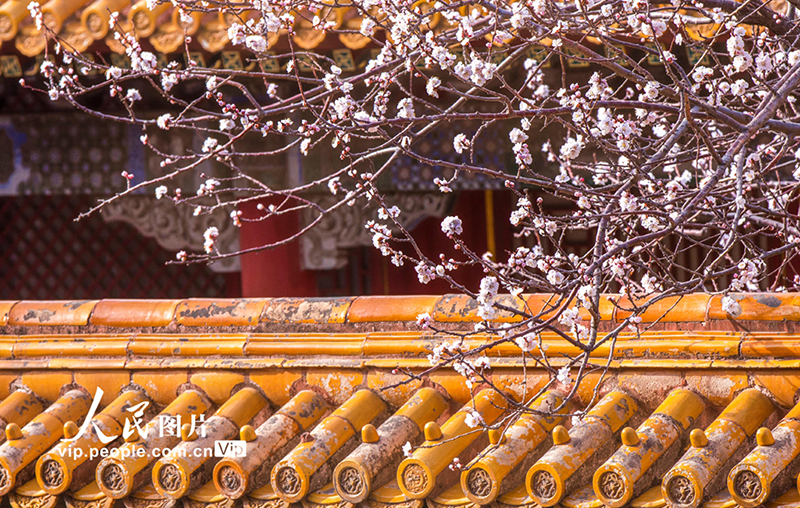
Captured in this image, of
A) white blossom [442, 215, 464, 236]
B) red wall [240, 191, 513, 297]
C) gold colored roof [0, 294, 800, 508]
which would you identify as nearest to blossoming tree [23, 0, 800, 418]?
white blossom [442, 215, 464, 236]

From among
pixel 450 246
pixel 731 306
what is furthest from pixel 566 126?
pixel 450 246

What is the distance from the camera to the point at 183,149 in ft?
16.3

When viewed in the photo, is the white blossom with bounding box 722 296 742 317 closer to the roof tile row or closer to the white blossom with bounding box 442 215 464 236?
the roof tile row

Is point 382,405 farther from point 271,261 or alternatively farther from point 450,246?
point 450,246

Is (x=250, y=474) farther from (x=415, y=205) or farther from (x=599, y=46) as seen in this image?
(x=415, y=205)

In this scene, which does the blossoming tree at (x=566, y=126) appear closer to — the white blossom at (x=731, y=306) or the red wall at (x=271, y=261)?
the white blossom at (x=731, y=306)

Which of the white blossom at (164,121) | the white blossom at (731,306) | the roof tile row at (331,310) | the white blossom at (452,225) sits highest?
the white blossom at (164,121)

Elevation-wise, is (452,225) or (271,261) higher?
(452,225)

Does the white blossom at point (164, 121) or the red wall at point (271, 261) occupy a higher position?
the white blossom at point (164, 121)

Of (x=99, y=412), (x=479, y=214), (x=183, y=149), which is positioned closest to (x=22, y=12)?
(x=183, y=149)

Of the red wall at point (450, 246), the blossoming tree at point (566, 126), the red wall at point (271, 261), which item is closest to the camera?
the blossoming tree at point (566, 126)

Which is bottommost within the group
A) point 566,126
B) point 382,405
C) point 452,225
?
point 382,405

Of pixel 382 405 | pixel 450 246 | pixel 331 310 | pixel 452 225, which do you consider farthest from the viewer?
pixel 450 246

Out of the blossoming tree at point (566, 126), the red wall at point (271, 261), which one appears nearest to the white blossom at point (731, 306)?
the blossoming tree at point (566, 126)
